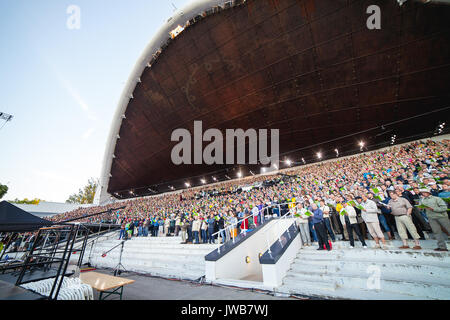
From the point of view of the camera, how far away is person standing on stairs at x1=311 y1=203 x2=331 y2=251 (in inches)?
233

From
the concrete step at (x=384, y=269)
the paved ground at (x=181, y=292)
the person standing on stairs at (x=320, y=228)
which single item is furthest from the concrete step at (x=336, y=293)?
the person standing on stairs at (x=320, y=228)

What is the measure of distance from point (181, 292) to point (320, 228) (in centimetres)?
471

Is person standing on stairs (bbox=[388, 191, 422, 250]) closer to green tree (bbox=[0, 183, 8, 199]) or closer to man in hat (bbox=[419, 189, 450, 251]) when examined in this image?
man in hat (bbox=[419, 189, 450, 251])

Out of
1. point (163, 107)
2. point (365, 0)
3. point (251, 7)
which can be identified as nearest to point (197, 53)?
point (251, 7)

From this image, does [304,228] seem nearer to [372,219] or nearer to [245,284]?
[372,219]

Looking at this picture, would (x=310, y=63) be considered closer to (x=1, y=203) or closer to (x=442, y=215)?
(x=442, y=215)

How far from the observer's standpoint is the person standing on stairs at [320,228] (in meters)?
5.91

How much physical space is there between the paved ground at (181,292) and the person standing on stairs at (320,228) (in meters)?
2.79

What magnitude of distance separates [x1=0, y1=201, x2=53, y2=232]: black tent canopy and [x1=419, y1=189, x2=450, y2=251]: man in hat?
9254 mm

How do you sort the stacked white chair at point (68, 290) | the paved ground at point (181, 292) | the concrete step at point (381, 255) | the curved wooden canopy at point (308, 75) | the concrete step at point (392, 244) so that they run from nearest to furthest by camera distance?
the stacked white chair at point (68, 290)
the concrete step at point (381, 255)
the paved ground at point (181, 292)
the concrete step at point (392, 244)
the curved wooden canopy at point (308, 75)

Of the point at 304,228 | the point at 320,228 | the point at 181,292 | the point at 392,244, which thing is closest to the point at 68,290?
the point at 181,292

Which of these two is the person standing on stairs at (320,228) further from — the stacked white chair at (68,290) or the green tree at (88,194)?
the green tree at (88,194)

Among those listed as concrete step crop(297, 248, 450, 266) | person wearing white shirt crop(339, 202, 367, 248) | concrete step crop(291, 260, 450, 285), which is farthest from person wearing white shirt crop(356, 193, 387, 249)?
concrete step crop(291, 260, 450, 285)

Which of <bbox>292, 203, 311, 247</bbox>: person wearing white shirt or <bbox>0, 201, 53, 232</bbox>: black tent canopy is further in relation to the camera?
Result: <bbox>292, 203, 311, 247</bbox>: person wearing white shirt
